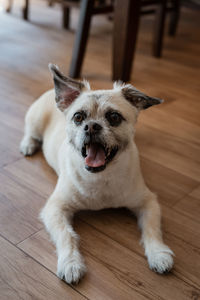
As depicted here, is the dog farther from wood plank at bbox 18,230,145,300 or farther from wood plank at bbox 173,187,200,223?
wood plank at bbox 173,187,200,223

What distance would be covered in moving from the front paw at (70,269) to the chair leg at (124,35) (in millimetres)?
1921

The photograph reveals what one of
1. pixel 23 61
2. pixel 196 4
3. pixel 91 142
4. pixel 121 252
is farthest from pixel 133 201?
pixel 196 4

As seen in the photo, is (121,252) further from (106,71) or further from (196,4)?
(196,4)

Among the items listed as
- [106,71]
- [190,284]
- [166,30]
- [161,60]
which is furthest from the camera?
[166,30]

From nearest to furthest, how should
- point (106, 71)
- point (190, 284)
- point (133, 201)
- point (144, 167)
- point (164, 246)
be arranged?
point (190, 284), point (164, 246), point (133, 201), point (144, 167), point (106, 71)

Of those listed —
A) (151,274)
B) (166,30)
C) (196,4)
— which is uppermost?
(196,4)

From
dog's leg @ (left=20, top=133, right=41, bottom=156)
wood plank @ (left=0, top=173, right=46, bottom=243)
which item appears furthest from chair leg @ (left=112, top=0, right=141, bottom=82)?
wood plank @ (left=0, top=173, right=46, bottom=243)

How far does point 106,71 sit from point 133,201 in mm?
1941

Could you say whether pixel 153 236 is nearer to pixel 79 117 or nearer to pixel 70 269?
pixel 70 269

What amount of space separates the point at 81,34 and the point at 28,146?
1319 mm

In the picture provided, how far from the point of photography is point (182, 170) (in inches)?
74.2

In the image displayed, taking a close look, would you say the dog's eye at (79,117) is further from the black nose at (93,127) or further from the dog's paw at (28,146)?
the dog's paw at (28,146)

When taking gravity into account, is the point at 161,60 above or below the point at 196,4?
below

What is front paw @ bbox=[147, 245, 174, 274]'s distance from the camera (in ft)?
4.08
